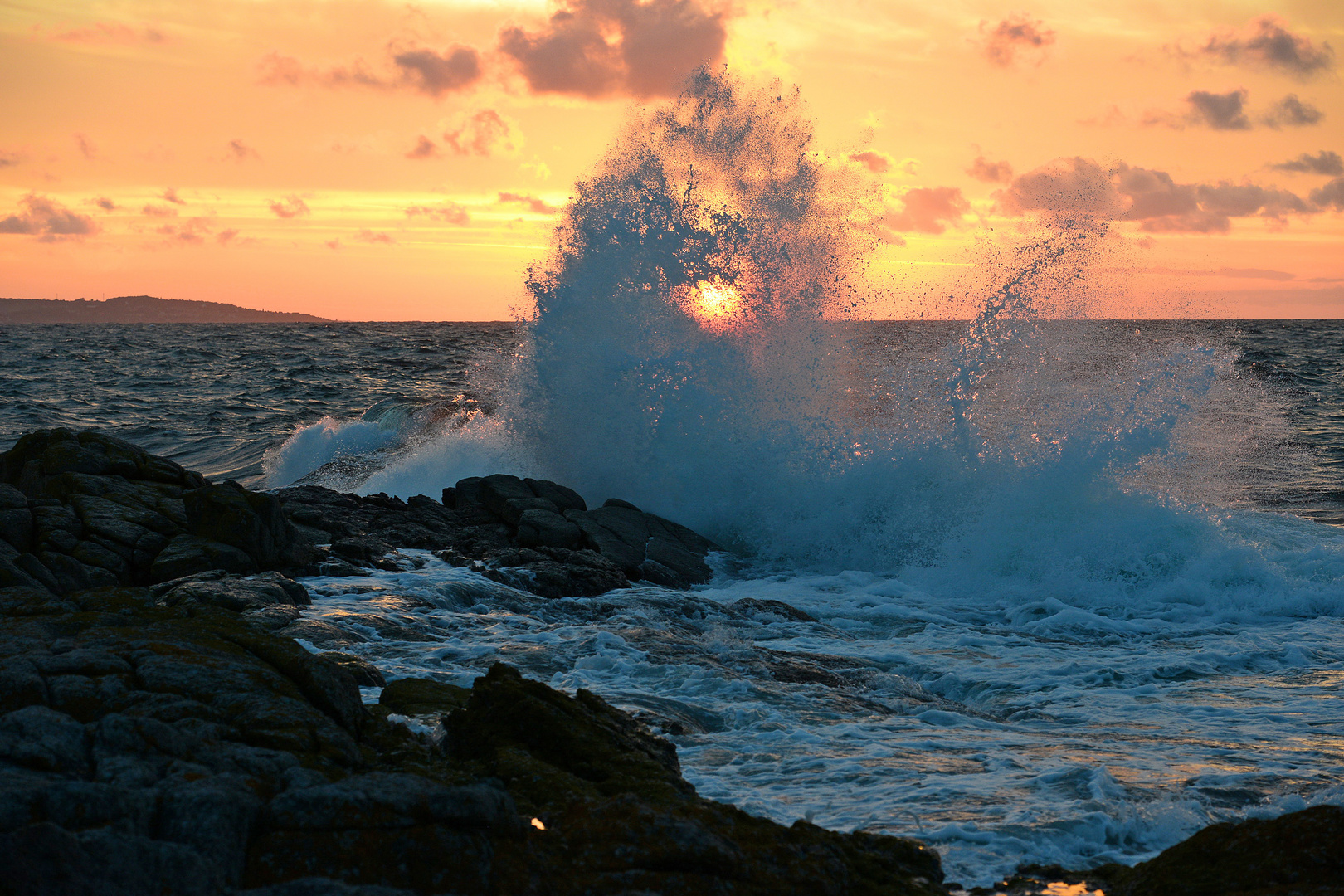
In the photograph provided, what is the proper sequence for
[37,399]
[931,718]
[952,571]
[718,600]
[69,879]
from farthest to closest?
1. [37,399]
2. [952,571]
3. [718,600]
4. [931,718]
5. [69,879]

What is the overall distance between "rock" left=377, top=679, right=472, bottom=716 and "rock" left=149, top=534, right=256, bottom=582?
3.43 meters

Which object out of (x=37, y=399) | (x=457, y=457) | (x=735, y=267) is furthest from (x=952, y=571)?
(x=37, y=399)

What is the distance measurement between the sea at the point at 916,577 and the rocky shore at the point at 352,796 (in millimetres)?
758

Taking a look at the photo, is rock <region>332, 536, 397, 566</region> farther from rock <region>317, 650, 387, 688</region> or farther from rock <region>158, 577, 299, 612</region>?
rock <region>317, 650, 387, 688</region>

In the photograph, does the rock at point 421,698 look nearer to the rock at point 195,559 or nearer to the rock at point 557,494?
the rock at point 195,559

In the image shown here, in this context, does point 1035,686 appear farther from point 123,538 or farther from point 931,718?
point 123,538

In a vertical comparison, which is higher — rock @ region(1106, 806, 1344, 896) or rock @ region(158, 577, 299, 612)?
rock @ region(1106, 806, 1344, 896)

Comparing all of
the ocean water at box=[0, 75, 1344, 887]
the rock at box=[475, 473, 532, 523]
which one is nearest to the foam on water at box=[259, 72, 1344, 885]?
the ocean water at box=[0, 75, 1344, 887]

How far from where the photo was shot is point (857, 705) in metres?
5.84

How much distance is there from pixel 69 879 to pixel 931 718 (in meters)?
4.78

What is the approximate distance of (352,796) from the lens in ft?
8.61

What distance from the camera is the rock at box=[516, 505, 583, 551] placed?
10078 mm

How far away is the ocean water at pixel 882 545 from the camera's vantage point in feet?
15.7

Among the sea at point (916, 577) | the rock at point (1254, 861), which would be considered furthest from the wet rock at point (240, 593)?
the rock at point (1254, 861)
